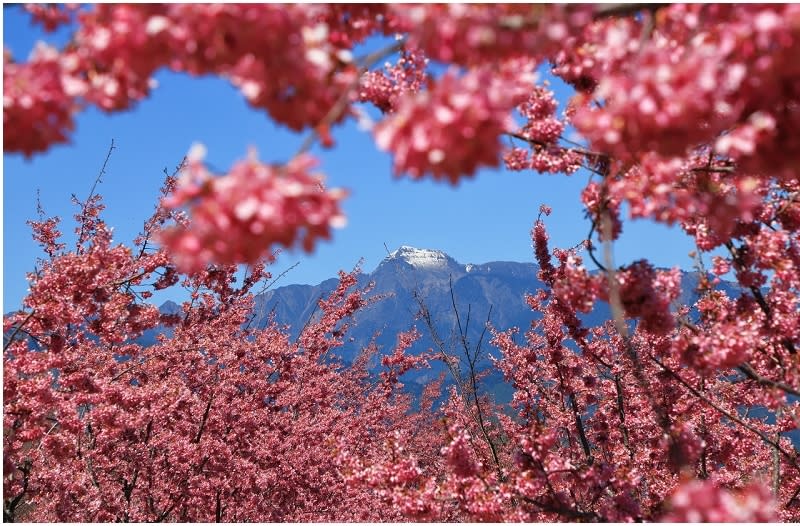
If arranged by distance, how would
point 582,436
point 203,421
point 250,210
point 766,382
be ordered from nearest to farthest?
point 250,210
point 766,382
point 582,436
point 203,421

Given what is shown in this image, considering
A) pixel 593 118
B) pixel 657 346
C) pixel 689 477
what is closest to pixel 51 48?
pixel 593 118

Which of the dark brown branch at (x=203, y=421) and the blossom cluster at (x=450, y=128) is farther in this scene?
the dark brown branch at (x=203, y=421)

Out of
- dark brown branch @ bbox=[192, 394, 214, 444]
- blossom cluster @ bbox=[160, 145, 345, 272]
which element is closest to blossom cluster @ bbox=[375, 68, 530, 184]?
blossom cluster @ bbox=[160, 145, 345, 272]

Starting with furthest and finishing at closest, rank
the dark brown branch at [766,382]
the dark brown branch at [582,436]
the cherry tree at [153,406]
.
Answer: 1. the dark brown branch at [582,436]
2. the cherry tree at [153,406]
3. the dark brown branch at [766,382]

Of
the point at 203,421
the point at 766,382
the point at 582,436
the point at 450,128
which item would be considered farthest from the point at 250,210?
the point at 203,421

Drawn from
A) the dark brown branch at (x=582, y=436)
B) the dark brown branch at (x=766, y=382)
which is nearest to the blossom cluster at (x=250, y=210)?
the dark brown branch at (x=766, y=382)

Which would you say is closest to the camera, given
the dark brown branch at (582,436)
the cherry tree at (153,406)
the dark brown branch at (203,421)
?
the cherry tree at (153,406)

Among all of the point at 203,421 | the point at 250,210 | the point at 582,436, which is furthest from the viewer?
the point at 203,421

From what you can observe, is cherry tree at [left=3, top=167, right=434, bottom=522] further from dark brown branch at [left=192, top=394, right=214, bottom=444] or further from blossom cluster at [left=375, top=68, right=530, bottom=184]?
blossom cluster at [left=375, top=68, right=530, bottom=184]

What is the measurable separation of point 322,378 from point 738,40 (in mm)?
16050

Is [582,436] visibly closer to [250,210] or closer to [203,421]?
[203,421]

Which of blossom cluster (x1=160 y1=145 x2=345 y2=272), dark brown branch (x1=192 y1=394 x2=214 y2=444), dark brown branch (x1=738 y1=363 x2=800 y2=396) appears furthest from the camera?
dark brown branch (x1=192 y1=394 x2=214 y2=444)

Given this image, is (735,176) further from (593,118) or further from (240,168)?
(240,168)

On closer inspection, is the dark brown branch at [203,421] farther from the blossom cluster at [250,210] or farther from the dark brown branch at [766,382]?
the dark brown branch at [766,382]
